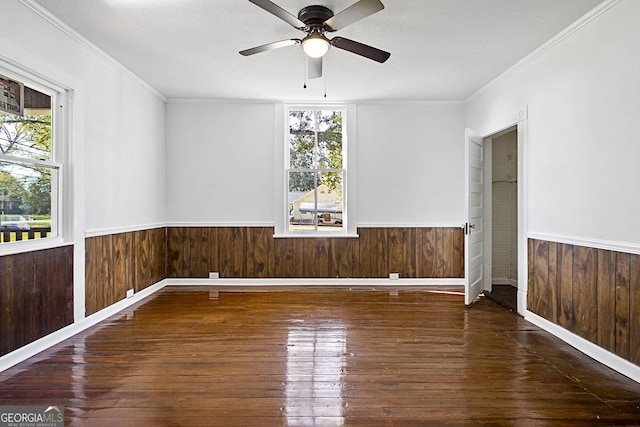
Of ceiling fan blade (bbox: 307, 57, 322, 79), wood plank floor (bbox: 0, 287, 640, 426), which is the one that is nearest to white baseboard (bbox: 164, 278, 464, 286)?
wood plank floor (bbox: 0, 287, 640, 426)

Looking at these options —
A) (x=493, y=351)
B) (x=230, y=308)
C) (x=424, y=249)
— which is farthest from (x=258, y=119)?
(x=493, y=351)

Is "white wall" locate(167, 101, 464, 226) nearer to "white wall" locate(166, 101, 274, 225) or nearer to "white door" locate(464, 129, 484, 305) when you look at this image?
"white wall" locate(166, 101, 274, 225)

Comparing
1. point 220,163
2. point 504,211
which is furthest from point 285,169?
point 504,211

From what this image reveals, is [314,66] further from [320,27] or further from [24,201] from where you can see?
[24,201]

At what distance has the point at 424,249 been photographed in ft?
17.7

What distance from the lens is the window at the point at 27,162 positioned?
2.69 m

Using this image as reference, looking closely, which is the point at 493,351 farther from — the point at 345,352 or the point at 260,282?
the point at 260,282

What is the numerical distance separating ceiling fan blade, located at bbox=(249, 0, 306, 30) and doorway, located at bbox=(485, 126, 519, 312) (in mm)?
3757

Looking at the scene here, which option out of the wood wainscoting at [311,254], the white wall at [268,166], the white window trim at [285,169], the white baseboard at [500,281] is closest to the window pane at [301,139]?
the white window trim at [285,169]

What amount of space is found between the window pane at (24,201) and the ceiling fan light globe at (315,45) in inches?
93.8

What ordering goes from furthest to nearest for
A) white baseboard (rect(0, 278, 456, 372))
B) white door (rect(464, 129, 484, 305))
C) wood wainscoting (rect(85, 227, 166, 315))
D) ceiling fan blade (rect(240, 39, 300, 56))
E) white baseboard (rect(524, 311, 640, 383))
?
white door (rect(464, 129, 484, 305))
wood wainscoting (rect(85, 227, 166, 315))
white baseboard (rect(0, 278, 456, 372))
ceiling fan blade (rect(240, 39, 300, 56))
white baseboard (rect(524, 311, 640, 383))

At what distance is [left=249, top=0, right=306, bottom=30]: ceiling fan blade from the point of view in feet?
7.75

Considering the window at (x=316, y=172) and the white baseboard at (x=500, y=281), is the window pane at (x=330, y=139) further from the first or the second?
the white baseboard at (x=500, y=281)

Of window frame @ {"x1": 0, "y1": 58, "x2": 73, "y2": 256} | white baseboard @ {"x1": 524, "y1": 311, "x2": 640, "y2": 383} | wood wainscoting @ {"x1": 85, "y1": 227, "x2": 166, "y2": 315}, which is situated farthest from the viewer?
wood wainscoting @ {"x1": 85, "y1": 227, "x2": 166, "y2": 315}
